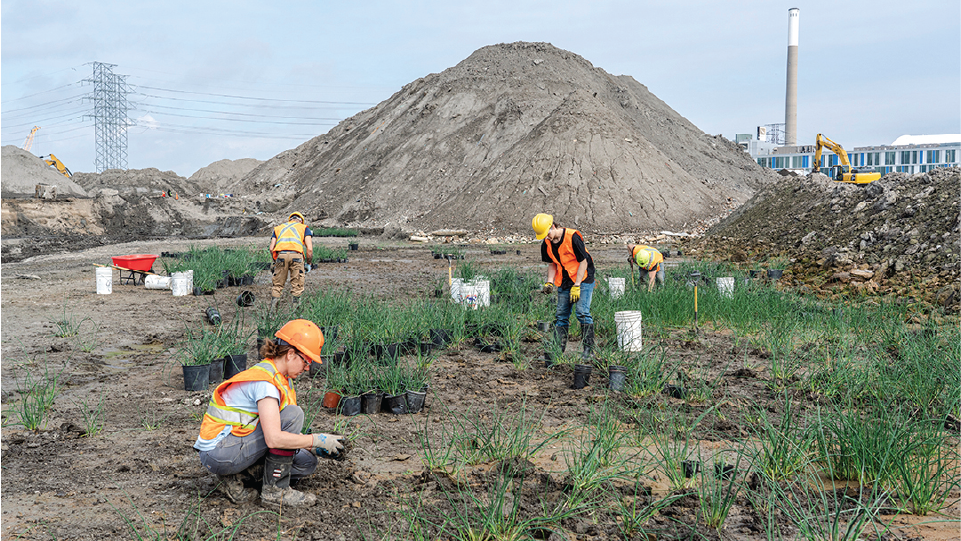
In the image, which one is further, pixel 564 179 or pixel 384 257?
pixel 564 179

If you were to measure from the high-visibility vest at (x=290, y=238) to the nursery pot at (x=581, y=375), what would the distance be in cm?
473

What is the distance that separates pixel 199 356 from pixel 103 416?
84 centimetres

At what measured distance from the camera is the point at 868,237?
12.2 metres

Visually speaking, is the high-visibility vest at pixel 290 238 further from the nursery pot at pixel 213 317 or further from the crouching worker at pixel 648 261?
the crouching worker at pixel 648 261

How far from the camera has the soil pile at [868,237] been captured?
9.88 metres

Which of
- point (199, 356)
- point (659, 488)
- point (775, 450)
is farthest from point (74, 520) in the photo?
point (775, 450)

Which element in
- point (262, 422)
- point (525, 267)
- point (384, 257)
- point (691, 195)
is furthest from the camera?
point (691, 195)

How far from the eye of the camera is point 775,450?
318 centimetres

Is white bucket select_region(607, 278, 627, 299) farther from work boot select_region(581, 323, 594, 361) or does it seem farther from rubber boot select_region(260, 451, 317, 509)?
rubber boot select_region(260, 451, 317, 509)

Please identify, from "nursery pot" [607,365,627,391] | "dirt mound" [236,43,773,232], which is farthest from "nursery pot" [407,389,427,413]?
"dirt mound" [236,43,773,232]

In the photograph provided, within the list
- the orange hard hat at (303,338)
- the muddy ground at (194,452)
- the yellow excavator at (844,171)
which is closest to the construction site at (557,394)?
the muddy ground at (194,452)

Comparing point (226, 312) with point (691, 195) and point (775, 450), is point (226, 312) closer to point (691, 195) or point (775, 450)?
point (775, 450)

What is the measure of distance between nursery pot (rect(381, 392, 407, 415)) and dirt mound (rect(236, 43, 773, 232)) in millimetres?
20381

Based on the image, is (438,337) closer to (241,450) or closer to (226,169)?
(241,450)
